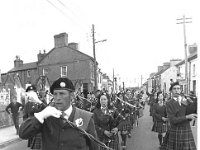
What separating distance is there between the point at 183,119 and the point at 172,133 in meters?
0.68

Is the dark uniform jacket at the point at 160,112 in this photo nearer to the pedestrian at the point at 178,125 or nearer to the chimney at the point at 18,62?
the pedestrian at the point at 178,125

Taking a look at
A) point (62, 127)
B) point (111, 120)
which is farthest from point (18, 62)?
point (62, 127)

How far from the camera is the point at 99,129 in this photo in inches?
184

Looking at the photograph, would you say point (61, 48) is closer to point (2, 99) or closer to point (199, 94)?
point (2, 99)

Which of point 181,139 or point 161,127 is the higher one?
point 181,139

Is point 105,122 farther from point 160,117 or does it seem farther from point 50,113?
point 160,117

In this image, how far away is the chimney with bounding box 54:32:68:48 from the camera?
106ft

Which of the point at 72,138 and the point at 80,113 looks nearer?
the point at 72,138

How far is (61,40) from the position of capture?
32.8 meters

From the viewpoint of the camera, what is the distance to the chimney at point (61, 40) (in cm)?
3244

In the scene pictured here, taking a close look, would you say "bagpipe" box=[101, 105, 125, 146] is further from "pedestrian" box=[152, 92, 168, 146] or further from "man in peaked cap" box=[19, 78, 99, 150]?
"pedestrian" box=[152, 92, 168, 146]

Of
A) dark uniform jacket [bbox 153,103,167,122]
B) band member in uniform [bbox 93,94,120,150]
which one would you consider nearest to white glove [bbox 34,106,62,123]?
band member in uniform [bbox 93,94,120,150]

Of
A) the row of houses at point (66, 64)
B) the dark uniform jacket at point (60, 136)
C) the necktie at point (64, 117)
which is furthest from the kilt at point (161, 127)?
the row of houses at point (66, 64)

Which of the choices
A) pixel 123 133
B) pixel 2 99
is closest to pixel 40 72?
pixel 2 99
